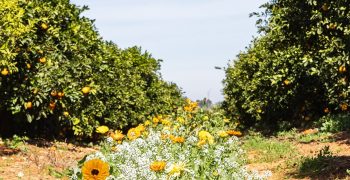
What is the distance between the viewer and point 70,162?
1079cm

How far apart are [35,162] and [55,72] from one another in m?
2.90

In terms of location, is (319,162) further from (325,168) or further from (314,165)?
(325,168)

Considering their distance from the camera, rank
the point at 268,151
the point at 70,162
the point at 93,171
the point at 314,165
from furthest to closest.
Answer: the point at 268,151
the point at 70,162
the point at 314,165
the point at 93,171

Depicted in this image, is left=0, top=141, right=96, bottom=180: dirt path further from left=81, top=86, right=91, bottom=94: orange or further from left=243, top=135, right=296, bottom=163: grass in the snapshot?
left=243, top=135, right=296, bottom=163: grass

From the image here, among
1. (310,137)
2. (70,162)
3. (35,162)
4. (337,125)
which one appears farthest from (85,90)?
(337,125)

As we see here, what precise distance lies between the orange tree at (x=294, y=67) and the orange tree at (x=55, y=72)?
536 centimetres

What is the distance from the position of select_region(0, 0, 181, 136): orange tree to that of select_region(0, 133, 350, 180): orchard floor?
3.45ft

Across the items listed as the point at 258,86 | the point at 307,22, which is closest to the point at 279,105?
the point at 258,86

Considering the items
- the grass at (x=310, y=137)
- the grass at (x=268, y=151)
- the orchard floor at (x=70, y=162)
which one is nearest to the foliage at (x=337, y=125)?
the grass at (x=310, y=137)

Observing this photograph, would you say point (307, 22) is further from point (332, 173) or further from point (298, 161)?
point (332, 173)

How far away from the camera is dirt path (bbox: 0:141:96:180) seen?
887 centimetres

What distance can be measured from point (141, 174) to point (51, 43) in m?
7.87

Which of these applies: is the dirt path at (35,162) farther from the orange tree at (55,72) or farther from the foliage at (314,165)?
the foliage at (314,165)

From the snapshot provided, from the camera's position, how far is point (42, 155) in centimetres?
1089
